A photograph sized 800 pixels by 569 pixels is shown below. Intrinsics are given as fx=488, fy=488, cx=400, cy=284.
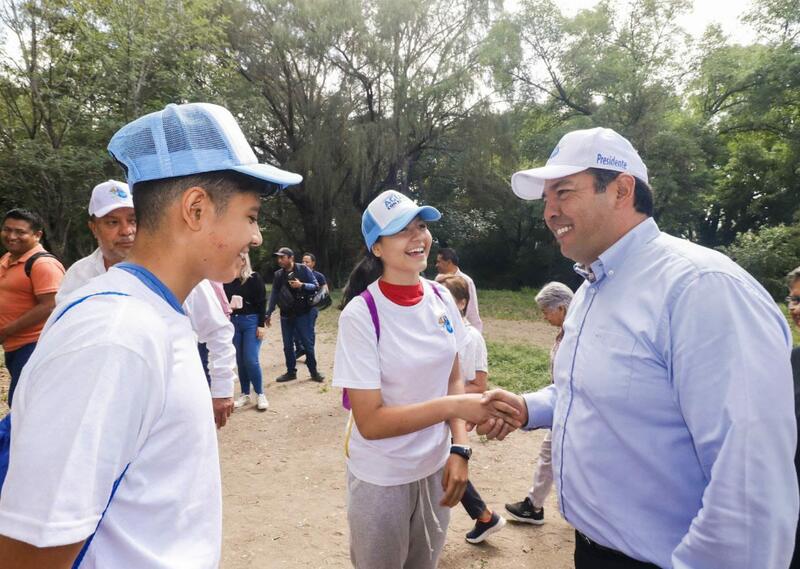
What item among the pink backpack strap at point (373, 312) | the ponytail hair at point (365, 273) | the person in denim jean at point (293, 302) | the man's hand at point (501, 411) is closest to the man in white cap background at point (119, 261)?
the ponytail hair at point (365, 273)

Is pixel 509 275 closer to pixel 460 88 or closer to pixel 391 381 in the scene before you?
pixel 460 88

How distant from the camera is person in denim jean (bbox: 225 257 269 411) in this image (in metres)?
6.62

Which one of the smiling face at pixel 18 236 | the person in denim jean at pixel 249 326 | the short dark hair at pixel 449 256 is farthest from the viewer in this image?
the short dark hair at pixel 449 256

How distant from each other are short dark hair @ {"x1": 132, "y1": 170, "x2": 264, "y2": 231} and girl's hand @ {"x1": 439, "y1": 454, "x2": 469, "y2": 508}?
1.57 metres

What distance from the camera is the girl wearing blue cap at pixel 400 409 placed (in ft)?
7.07

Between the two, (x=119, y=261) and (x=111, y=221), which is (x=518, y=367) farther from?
(x=111, y=221)

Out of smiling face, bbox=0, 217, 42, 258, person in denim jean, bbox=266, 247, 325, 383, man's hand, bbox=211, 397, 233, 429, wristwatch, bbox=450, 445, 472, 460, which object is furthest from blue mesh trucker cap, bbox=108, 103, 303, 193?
person in denim jean, bbox=266, 247, 325, 383

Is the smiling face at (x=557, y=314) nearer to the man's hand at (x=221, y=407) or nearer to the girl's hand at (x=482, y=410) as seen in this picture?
the girl's hand at (x=482, y=410)

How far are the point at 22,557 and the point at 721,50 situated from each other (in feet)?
83.8

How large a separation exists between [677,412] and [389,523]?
4.35 feet

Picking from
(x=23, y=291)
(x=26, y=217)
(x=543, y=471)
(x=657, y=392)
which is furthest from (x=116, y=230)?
(x=543, y=471)

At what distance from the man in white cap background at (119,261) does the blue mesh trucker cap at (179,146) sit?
1.73 metres

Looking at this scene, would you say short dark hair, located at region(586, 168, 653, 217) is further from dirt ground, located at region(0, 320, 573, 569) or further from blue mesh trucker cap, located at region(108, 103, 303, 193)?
dirt ground, located at region(0, 320, 573, 569)

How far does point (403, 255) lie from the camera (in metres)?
2.40
